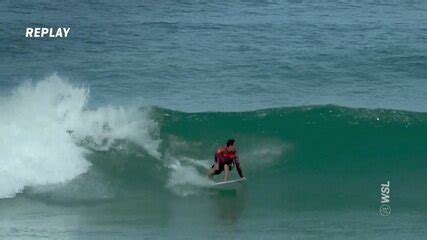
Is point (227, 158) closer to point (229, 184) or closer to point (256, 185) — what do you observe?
point (229, 184)

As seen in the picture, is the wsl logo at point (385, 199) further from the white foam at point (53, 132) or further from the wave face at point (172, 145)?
the white foam at point (53, 132)

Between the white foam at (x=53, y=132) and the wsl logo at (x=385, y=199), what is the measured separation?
455 cm

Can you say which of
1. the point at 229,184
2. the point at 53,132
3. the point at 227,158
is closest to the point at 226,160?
the point at 227,158

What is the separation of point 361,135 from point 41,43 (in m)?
12.6

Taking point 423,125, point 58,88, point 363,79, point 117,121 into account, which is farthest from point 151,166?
point 363,79

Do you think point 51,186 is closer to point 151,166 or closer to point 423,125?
point 151,166

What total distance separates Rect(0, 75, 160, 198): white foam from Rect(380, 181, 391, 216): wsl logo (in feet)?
14.9

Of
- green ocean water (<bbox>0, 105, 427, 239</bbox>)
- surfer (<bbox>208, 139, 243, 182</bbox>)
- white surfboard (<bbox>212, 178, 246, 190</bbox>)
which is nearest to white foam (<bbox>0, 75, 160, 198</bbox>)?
green ocean water (<bbox>0, 105, 427, 239</bbox>)

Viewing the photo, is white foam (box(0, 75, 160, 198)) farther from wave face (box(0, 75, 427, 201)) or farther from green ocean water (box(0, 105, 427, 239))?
green ocean water (box(0, 105, 427, 239))

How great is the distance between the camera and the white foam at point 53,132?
2517 centimetres

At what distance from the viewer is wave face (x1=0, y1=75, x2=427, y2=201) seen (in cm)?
2525

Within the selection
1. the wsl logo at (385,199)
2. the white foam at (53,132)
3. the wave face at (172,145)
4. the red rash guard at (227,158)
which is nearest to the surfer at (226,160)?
the red rash guard at (227,158)

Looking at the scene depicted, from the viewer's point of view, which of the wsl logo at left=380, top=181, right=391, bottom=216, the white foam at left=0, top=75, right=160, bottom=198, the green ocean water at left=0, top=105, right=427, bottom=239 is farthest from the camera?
the white foam at left=0, top=75, right=160, bottom=198

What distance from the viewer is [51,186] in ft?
81.4
